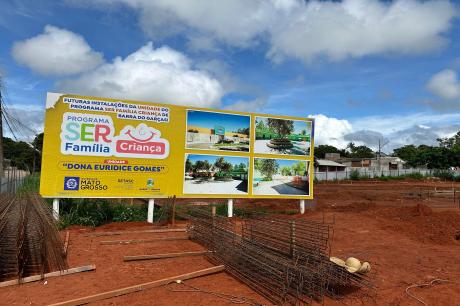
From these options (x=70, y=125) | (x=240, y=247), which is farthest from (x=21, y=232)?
(x=70, y=125)

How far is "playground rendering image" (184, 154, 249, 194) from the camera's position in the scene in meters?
13.3

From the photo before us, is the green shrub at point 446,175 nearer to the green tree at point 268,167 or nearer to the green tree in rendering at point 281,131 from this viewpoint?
the green tree in rendering at point 281,131

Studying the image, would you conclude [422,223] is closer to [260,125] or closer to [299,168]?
[299,168]

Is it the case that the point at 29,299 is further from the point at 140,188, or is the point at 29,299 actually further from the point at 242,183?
the point at 242,183

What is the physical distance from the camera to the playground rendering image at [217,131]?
43.8ft

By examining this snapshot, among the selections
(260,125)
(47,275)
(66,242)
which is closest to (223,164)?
(260,125)

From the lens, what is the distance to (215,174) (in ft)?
45.0

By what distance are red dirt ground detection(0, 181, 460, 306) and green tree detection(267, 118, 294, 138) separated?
3.78 meters

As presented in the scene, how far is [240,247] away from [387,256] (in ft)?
11.6

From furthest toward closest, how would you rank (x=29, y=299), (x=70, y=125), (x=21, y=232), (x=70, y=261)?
1. (x=70, y=125)
2. (x=70, y=261)
3. (x=21, y=232)
4. (x=29, y=299)

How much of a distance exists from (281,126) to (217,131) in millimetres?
2556

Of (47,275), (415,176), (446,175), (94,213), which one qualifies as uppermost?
(446,175)

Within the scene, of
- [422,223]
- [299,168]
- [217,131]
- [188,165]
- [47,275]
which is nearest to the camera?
[47,275]

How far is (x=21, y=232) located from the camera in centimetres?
698
